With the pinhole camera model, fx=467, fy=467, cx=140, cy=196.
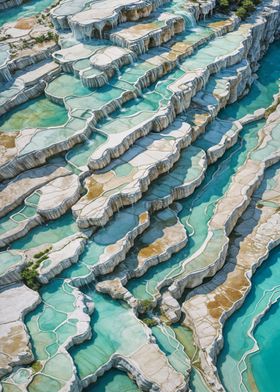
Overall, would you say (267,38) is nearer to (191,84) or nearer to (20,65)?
(191,84)

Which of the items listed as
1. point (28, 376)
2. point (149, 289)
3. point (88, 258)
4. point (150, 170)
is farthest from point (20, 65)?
point (28, 376)

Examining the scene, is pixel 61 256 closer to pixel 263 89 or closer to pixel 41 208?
pixel 41 208

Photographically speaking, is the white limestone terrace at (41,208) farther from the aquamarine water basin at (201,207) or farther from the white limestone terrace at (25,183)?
the aquamarine water basin at (201,207)

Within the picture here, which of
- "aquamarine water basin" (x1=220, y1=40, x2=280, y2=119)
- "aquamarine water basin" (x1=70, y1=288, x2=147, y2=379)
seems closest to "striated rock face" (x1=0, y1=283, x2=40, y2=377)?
"aquamarine water basin" (x1=70, y1=288, x2=147, y2=379)

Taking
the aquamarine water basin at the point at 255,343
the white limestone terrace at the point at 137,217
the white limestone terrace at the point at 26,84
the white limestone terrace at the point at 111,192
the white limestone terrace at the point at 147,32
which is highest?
the white limestone terrace at the point at 147,32

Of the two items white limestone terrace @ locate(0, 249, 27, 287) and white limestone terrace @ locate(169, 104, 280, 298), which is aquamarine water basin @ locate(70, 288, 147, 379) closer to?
white limestone terrace @ locate(169, 104, 280, 298)

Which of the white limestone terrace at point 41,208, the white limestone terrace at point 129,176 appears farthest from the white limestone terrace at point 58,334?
the white limestone terrace at point 129,176

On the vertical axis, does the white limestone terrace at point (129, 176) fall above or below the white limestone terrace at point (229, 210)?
above
